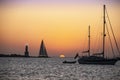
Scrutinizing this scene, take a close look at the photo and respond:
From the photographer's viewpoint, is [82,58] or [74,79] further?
[82,58]

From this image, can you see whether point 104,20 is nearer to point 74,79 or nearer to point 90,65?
point 90,65

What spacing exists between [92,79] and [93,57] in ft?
134

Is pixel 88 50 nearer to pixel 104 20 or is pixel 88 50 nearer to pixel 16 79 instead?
pixel 104 20

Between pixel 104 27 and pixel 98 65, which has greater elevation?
pixel 104 27

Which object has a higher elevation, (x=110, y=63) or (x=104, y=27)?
(x=104, y=27)

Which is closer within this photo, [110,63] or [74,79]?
[74,79]

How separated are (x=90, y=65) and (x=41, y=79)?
50.1 meters

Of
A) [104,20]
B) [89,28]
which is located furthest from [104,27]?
[89,28]

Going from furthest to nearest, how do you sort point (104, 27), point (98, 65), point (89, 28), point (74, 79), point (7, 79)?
point (89, 28), point (98, 65), point (104, 27), point (74, 79), point (7, 79)

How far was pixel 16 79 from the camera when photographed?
2032 inches

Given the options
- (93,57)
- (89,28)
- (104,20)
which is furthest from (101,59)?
(89,28)

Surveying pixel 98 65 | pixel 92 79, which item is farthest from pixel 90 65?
pixel 92 79

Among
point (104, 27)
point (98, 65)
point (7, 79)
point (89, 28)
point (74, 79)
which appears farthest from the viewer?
point (89, 28)

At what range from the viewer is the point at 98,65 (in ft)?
325
